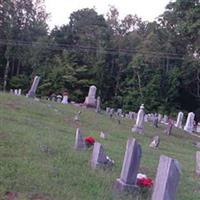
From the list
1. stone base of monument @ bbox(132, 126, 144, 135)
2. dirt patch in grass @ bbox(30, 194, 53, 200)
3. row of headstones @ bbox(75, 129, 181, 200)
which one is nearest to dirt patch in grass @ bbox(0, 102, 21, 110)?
stone base of monument @ bbox(132, 126, 144, 135)

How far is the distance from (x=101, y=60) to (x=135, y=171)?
152ft

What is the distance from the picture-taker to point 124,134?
66.2 feet

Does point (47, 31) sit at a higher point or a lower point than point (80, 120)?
higher

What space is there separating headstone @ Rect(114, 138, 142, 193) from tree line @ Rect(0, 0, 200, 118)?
1674 inches

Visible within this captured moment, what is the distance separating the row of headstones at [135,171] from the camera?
21.7 feet

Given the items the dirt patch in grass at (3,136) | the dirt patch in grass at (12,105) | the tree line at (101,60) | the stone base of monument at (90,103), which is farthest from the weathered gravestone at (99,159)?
the tree line at (101,60)

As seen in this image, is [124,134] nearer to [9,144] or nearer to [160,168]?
[9,144]

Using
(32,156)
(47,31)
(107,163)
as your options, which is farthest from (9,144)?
(47,31)

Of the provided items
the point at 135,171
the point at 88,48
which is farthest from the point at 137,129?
the point at 88,48

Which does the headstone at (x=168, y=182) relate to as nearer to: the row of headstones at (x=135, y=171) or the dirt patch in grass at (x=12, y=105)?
the row of headstones at (x=135, y=171)

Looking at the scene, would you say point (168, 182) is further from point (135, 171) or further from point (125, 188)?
point (135, 171)

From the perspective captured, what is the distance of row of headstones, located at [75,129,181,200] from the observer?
661 centimetres

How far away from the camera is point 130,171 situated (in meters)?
8.36

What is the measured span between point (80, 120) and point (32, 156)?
12360mm
